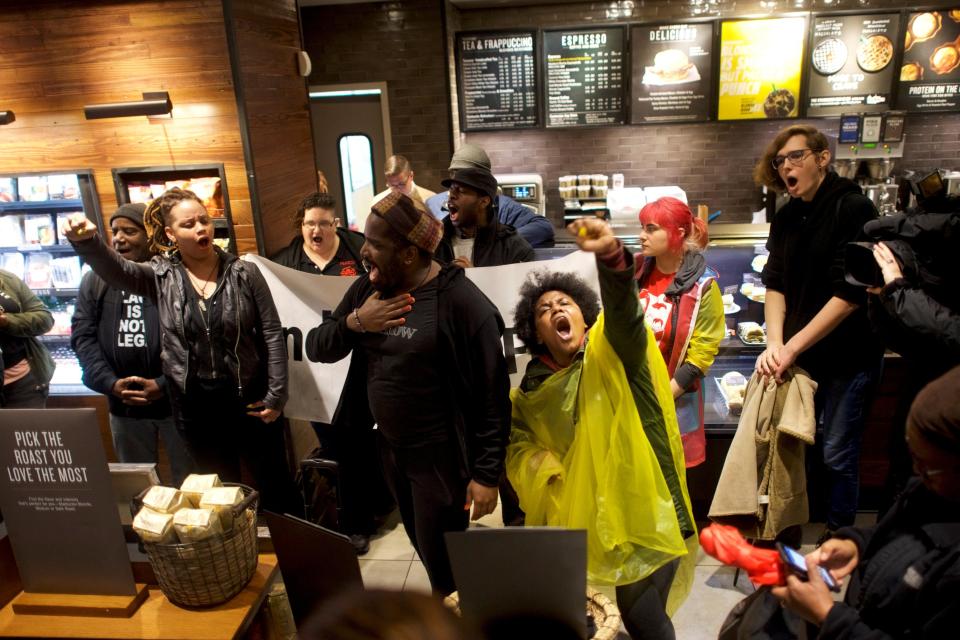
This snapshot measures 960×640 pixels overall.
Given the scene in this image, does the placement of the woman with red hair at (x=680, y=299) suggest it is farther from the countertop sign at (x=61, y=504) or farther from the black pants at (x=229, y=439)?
the countertop sign at (x=61, y=504)

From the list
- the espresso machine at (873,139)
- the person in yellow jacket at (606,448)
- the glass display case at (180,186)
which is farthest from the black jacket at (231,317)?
the espresso machine at (873,139)

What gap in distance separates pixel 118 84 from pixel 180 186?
0.57 m

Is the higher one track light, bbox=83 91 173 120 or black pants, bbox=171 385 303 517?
track light, bbox=83 91 173 120

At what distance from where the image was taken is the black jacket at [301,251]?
3230 millimetres

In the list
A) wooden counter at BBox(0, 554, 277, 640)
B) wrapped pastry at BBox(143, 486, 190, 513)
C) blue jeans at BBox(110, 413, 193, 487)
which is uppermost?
wrapped pastry at BBox(143, 486, 190, 513)

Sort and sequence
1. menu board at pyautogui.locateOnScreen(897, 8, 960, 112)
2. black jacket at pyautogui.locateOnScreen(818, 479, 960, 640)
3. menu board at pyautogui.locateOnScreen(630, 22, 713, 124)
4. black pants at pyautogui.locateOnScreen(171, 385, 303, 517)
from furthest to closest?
1. menu board at pyautogui.locateOnScreen(630, 22, 713, 124)
2. menu board at pyautogui.locateOnScreen(897, 8, 960, 112)
3. black pants at pyautogui.locateOnScreen(171, 385, 303, 517)
4. black jacket at pyautogui.locateOnScreen(818, 479, 960, 640)

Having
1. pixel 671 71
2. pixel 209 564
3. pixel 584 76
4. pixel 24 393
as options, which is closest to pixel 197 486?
pixel 209 564

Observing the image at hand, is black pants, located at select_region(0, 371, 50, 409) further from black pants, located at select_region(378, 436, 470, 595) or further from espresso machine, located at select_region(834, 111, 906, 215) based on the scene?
espresso machine, located at select_region(834, 111, 906, 215)

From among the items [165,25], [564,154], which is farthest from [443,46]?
[165,25]

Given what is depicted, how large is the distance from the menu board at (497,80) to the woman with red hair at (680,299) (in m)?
4.06

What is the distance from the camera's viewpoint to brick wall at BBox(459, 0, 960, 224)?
20.8 feet

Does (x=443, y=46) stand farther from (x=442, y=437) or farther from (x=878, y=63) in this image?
(x=442, y=437)

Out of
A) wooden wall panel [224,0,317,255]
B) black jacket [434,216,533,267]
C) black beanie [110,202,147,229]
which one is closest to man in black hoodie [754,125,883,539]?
black jacket [434,216,533,267]

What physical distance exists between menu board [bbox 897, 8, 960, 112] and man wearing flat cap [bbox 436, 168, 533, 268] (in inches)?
189
